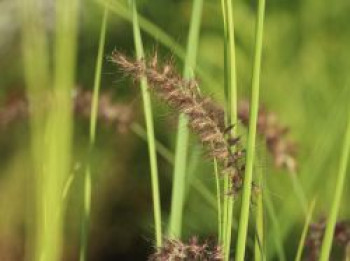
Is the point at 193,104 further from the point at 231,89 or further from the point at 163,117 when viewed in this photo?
the point at 163,117

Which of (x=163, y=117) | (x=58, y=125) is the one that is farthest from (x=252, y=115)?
(x=163, y=117)

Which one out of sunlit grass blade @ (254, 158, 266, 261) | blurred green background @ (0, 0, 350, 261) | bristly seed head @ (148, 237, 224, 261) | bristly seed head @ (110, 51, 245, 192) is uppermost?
blurred green background @ (0, 0, 350, 261)

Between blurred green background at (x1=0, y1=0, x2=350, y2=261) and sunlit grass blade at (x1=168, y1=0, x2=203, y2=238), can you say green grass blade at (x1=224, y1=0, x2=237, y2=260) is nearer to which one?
sunlit grass blade at (x1=168, y1=0, x2=203, y2=238)

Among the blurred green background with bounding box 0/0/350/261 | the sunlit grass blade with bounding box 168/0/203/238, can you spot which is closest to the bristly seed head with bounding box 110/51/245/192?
the sunlit grass blade with bounding box 168/0/203/238

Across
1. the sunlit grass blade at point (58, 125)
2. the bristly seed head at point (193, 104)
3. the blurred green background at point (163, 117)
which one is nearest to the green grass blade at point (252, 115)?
the bristly seed head at point (193, 104)

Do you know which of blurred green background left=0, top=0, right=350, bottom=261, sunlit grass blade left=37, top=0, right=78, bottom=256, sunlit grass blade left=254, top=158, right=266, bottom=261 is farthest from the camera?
blurred green background left=0, top=0, right=350, bottom=261

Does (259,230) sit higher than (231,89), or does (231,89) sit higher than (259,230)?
(231,89)

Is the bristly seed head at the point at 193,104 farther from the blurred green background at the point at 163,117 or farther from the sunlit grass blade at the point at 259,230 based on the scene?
the blurred green background at the point at 163,117

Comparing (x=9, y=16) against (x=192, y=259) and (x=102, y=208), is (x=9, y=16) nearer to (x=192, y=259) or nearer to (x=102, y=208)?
(x=102, y=208)
